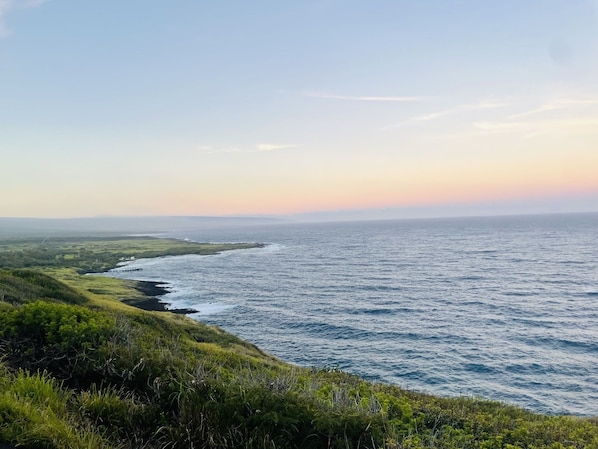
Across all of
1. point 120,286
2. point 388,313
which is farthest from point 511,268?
point 120,286

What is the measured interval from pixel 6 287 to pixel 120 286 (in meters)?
51.1

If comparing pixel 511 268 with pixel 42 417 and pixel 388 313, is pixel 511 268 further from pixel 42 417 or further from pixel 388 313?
pixel 42 417

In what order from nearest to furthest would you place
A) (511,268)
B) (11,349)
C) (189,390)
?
(189,390) → (11,349) → (511,268)

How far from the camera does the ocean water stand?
106 feet

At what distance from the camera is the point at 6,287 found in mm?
24375

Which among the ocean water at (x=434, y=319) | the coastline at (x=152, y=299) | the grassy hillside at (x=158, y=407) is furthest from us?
the coastline at (x=152, y=299)

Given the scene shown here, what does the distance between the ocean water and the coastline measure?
1.82 m

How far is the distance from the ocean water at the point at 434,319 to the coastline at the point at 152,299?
5.98 feet

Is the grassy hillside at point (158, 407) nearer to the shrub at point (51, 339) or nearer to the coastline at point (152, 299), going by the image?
the shrub at point (51, 339)

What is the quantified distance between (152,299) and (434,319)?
41.8 m

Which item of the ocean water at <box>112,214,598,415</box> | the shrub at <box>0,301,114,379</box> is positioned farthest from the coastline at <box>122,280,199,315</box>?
the shrub at <box>0,301,114,379</box>

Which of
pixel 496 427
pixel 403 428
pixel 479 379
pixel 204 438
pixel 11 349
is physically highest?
pixel 11 349

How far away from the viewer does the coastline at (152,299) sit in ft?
189

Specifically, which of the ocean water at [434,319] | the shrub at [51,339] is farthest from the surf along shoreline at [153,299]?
the shrub at [51,339]
